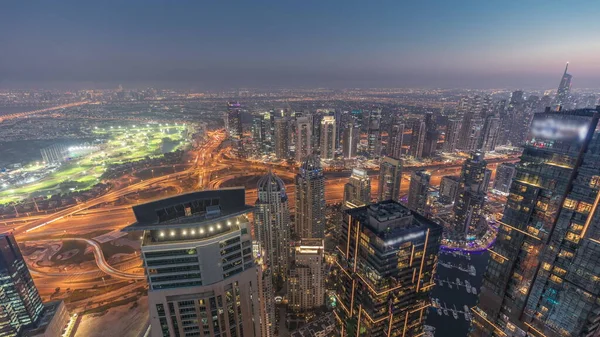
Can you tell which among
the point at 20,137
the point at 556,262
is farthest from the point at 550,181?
the point at 20,137

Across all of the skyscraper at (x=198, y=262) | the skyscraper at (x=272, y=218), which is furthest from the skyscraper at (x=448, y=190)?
the skyscraper at (x=198, y=262)

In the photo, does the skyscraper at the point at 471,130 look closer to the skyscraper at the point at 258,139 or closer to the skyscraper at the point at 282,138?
the skyscraper at the point at 282,138

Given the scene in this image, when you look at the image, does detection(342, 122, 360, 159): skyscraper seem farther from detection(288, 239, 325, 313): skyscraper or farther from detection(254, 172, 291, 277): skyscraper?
detection(288, 239, 325, 313): skyscraper

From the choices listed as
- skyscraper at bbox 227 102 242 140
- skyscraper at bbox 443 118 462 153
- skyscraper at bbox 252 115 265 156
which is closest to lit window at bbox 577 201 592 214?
skyscraper at bbox 252 115 265 156

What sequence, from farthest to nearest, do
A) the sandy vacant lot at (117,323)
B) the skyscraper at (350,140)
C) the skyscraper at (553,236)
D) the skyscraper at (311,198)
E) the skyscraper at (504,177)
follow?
the skyscraper at (350,140) → the skyscraper at (504,177) → the skyscraper at (311,198) → the sandy vacant lot at (117,323) → the skyscraper at (553,236)

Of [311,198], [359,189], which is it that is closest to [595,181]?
[311,198]
